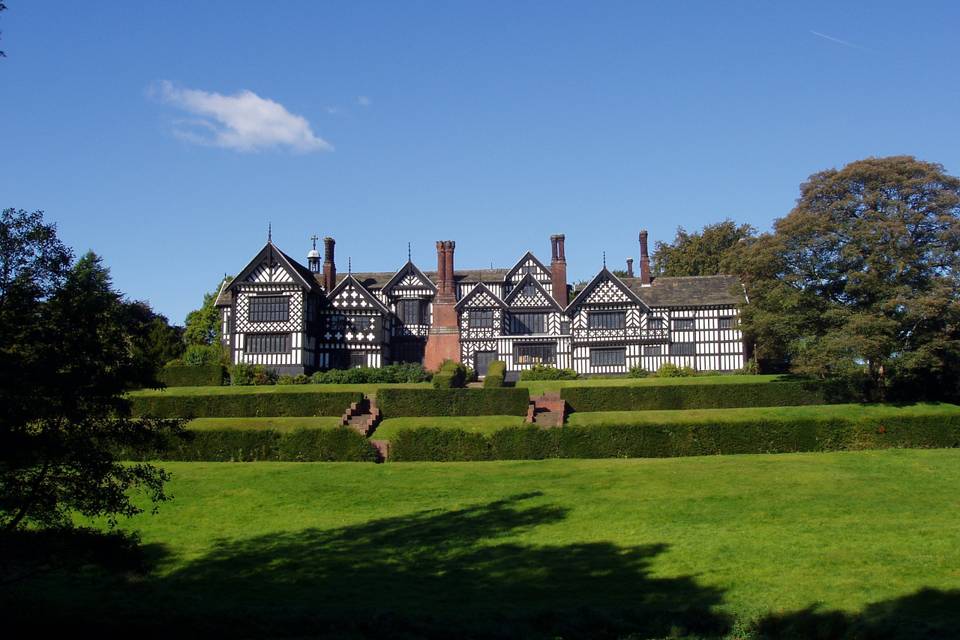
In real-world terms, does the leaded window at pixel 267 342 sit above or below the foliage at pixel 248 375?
above

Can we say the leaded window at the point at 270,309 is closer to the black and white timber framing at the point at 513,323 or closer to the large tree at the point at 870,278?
the black and white timber framing at the point at 513,323

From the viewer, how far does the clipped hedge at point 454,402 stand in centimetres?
3706

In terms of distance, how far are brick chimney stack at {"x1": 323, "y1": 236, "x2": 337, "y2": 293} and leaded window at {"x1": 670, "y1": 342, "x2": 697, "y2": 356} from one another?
23.4 meters

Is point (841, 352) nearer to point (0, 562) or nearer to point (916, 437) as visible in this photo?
point (916, 437)

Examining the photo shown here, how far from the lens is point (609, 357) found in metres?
55.4

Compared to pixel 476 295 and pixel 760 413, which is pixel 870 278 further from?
pixel 476 295

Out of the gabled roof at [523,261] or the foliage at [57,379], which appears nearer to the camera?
the foliage at [57,379]

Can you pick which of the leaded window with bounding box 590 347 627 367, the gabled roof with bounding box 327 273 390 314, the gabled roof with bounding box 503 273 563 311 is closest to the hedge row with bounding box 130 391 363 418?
the gabled roof with bounding box 327 273 390 314

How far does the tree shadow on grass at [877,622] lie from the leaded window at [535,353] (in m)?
42.0

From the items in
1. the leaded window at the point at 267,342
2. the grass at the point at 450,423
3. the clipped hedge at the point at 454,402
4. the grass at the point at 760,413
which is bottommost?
the grass at the point at 450,423

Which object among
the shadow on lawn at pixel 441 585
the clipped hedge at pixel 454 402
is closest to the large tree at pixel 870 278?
the clipped hedge at pixel 454 402

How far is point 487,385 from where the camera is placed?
1768 inches

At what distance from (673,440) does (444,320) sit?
28367 millimetres

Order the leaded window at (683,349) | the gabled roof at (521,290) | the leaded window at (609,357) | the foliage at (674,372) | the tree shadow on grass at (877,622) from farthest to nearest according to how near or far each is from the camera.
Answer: the gabled roof at (521,290), the leaded window at (609,357), the leaded window at (683,349), the foliage at (674,372), the tree shadow on grass at (877,622)
